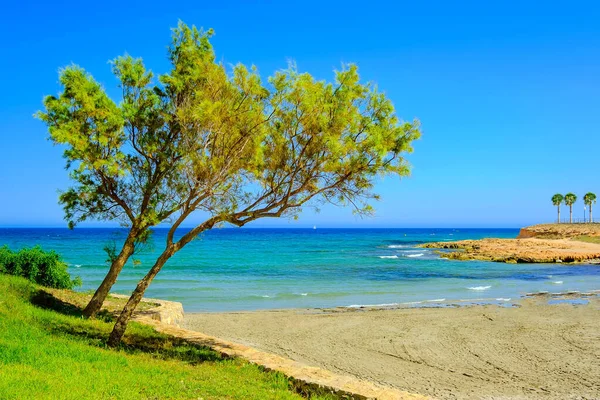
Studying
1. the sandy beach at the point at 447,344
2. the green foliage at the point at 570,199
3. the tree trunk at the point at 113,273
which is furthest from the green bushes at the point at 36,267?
the green foliage at the point at 570,199

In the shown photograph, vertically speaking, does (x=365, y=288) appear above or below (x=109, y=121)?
below

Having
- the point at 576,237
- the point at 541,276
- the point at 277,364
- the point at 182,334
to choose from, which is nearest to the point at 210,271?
the point at 541,276

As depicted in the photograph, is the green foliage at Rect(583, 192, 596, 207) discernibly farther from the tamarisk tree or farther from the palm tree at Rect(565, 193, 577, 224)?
the tamarisk tree

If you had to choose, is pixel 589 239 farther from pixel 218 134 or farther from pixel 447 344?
pixel 218 134

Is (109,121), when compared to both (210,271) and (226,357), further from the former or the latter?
(210,271)

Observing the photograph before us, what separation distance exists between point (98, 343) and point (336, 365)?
634 cm

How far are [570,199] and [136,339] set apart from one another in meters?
137

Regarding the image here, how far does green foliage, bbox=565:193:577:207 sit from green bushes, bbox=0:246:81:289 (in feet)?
436

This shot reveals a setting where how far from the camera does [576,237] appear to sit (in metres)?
86.7

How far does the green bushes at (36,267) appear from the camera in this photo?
1939 centimetres

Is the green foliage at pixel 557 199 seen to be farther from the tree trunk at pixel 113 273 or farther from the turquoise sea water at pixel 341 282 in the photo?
the tree trunk at pixel 113 273

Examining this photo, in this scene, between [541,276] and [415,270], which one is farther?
[415,270]

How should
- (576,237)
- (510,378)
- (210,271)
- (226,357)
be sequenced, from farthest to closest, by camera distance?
1. (576,237)
2. (210,271)
3. (510,378)
4. (226,357)

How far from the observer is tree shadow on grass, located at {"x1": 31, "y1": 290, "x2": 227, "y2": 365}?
38.0ft
